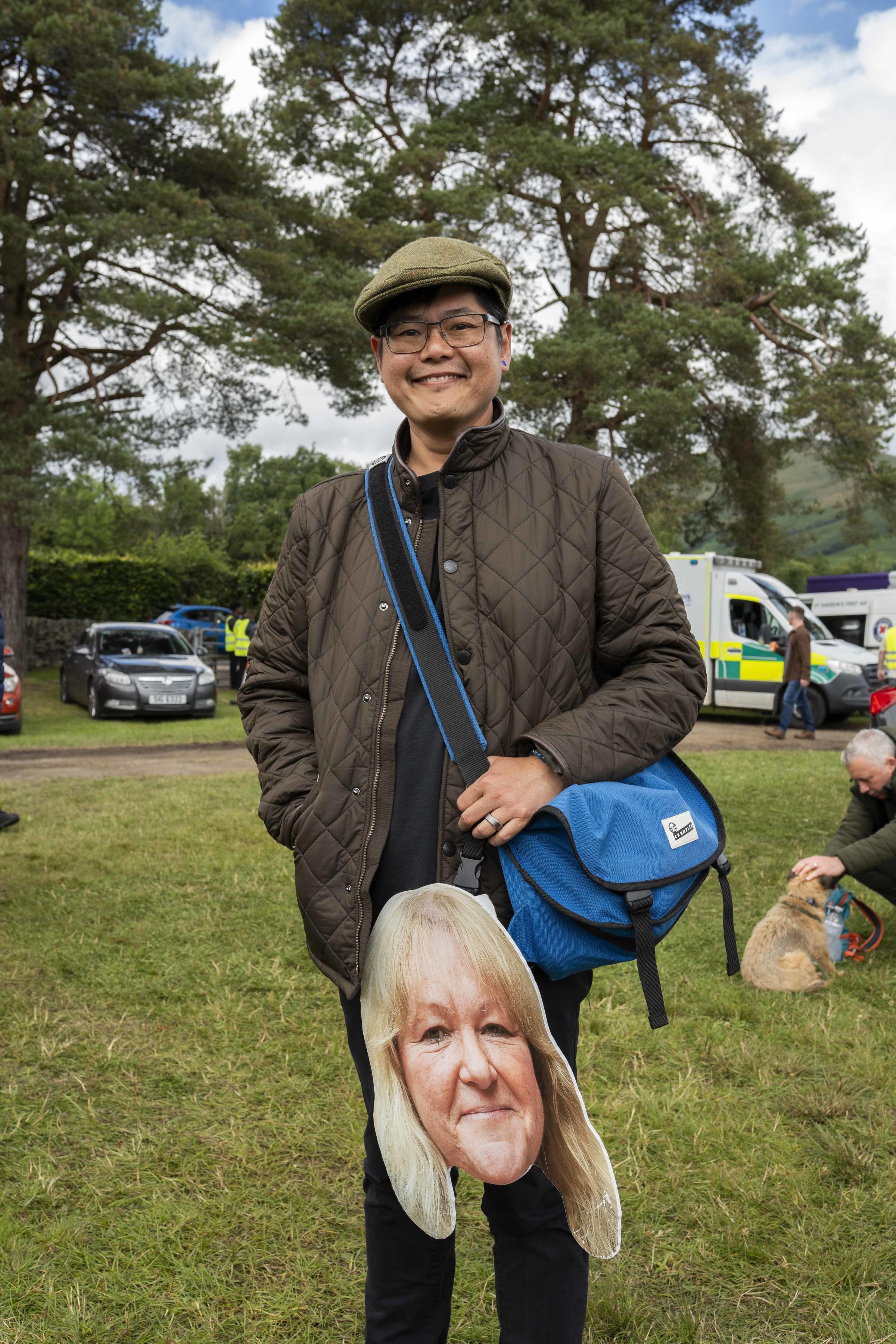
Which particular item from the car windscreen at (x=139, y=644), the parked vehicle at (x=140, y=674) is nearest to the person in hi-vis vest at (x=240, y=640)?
the parked vehicle at (x=140, y=674)

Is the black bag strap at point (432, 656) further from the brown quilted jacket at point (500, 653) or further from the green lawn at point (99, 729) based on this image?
the green lawn at point (99, 729)

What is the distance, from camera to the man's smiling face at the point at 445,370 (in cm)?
181

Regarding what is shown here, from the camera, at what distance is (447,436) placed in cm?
191

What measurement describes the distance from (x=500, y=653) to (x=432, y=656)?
Result: 0.38ft

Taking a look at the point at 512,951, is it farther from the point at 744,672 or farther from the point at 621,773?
the point at 744,672

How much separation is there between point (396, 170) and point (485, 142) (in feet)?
6.34

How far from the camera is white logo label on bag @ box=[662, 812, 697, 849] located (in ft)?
5.66

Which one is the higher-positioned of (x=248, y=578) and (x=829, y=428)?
(x=829, y=428)

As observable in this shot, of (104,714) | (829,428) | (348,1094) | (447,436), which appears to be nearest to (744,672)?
(829,428)

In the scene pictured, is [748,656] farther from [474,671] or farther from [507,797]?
[507,797]

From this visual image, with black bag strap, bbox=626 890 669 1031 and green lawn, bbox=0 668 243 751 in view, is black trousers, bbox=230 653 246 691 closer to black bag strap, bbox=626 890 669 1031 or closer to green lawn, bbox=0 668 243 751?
green lawn, bbox=0 668 243 751

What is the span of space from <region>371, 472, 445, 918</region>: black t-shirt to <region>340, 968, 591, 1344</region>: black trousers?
0.24m

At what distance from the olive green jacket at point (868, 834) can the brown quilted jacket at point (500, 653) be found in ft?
11.9

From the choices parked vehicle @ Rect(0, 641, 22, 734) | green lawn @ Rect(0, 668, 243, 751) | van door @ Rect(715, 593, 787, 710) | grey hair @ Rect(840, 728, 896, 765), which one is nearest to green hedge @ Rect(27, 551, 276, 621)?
green lawn @ Rect(0, 668, 243, 751)
